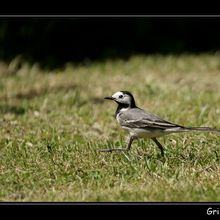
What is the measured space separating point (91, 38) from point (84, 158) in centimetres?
795

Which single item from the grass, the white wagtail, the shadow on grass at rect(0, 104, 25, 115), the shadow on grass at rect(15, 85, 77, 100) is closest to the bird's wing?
the white wagtail

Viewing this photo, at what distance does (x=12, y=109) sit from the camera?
33.4 feet

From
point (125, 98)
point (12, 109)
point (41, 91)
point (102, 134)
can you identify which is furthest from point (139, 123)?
point (41, 91)

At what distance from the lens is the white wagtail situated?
712 cm

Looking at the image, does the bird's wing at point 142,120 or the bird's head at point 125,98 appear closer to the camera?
the bird's wing at point 142,120

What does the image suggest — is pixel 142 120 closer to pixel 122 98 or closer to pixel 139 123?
pixel 139 123

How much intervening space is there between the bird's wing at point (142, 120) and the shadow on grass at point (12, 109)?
271cm

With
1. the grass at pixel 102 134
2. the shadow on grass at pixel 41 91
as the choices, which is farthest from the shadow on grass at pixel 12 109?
the shadow on grass at pixel 41 91

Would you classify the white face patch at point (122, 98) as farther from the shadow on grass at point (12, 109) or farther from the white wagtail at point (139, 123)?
the shadow on grass at point (12, 109)

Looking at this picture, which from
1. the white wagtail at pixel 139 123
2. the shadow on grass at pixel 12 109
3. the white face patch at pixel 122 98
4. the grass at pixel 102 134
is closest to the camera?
the grass at pixel 102 134

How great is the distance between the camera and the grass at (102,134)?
6.55m

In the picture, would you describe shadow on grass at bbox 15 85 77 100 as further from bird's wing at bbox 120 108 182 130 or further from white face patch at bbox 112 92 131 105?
bird's wing at bbox 120 108 182 130

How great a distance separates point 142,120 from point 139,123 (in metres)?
0.04

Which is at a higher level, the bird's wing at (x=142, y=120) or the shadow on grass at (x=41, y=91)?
the shadow on grass at (x=41, y=91)
